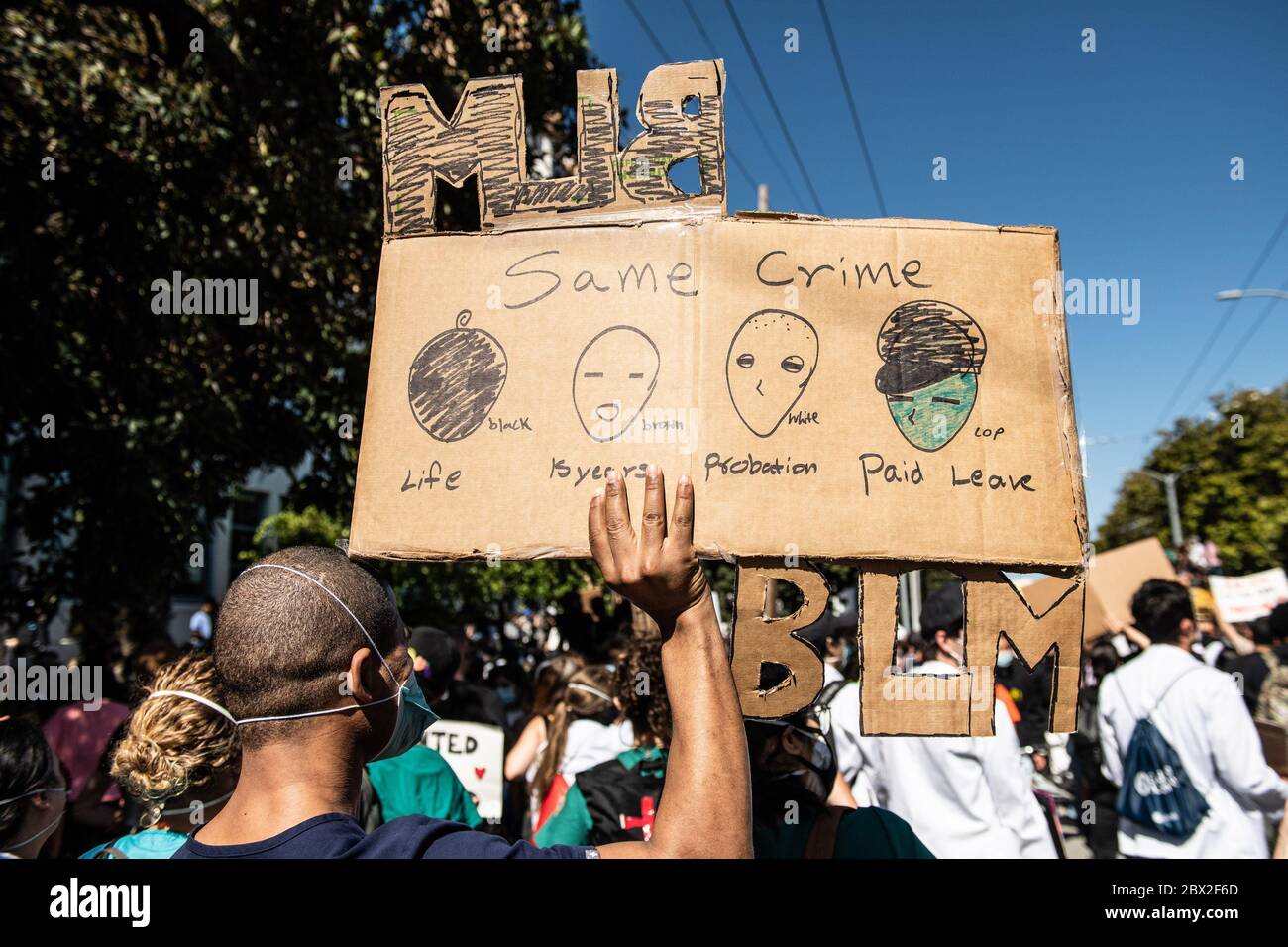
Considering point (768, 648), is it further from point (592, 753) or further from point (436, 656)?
point (436, 656)

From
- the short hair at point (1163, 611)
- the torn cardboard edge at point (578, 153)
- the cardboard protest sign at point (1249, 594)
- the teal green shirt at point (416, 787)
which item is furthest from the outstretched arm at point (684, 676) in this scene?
the cardboard protest sign at point (1249, 594)

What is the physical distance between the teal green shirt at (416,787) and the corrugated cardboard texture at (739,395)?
1686mm

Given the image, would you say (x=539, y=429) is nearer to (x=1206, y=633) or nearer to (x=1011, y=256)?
(x=1011, y=256)

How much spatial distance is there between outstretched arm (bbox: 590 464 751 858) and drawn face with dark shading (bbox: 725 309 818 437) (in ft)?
0.72

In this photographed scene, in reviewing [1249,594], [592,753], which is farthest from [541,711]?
[1249,594]

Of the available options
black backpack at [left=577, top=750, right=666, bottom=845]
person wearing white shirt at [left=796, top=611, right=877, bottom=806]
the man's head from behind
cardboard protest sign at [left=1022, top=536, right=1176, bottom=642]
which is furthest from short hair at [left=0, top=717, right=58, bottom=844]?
cardboard protest sign at [left=1022, top=536, right=1176, bottom=642]

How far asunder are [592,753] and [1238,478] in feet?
128

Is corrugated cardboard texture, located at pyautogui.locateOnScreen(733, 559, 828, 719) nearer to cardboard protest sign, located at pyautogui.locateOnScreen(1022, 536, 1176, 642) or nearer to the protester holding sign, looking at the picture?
the protester holding sign

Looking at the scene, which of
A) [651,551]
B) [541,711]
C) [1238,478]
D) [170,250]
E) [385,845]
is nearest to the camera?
[385,845]

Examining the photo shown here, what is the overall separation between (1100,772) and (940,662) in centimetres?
363

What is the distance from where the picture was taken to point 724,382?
1594 millimetres

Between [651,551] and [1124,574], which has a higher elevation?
[651,551]

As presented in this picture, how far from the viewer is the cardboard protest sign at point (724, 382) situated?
1530 mm

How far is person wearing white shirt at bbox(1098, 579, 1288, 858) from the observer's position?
3.13 metres
